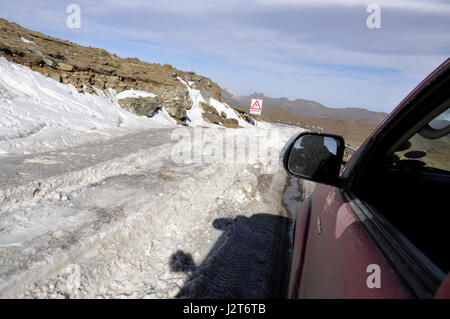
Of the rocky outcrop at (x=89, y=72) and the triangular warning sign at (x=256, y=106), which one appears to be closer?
the rocky outcrop at (x=89, y=72)

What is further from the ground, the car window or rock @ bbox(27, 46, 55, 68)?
rock @ bbox(27, 46, 55, 68)

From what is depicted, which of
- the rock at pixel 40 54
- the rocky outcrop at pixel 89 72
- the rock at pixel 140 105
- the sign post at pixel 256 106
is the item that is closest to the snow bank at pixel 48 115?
the rock at pixel 140 105

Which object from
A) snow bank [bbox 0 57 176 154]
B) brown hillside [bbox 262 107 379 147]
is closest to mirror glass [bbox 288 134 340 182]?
snow bank [bbox 0 57 176 154]

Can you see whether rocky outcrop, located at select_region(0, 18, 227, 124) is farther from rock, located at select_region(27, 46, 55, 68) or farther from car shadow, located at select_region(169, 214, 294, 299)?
car shadow, located at select_region(169, 214, 294, 299)

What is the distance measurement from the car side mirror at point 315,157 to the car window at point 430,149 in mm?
405

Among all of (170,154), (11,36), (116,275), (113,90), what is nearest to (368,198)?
(116,275)

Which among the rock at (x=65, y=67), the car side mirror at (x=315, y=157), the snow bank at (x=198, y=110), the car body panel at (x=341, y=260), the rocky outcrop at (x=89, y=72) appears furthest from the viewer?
the snow bank at (x=198, y=110)

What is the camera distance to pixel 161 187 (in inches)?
211

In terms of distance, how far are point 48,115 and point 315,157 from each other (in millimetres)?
10241

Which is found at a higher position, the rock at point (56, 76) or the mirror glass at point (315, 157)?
the rock at point (56, 76)

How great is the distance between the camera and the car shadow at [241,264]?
2.82 m

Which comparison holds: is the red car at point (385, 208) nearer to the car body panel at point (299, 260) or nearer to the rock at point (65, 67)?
the car body panel at point (299, 260)

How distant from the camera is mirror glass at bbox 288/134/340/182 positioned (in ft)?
5.35

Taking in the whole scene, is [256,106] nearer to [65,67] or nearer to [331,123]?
[65,67]
